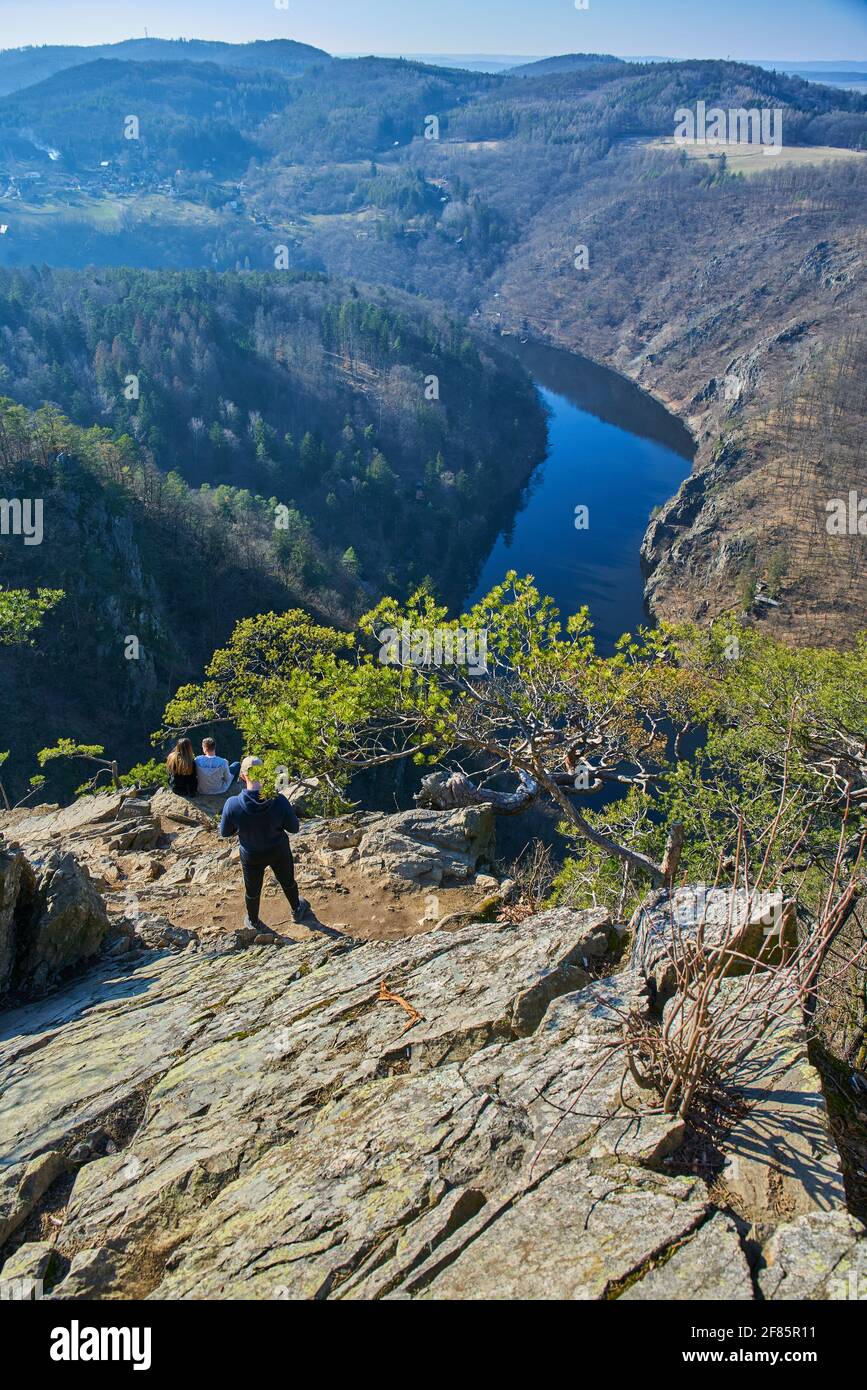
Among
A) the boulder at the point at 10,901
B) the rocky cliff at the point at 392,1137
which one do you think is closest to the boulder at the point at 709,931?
the rocky cliff at the point at 392,1137

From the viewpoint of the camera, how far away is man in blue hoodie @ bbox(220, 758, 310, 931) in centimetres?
1042

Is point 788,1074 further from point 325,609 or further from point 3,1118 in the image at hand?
point 325,609

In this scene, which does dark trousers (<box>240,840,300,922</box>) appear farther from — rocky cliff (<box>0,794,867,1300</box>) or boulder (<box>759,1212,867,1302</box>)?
boulder (<box>759,1212,867,1302</box>)

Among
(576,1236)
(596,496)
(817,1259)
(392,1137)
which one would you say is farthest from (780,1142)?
(596,496)

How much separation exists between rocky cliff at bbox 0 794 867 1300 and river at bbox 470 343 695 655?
80098 mm

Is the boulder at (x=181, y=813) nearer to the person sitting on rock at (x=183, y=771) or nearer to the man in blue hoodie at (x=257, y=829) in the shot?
the person sitting on rock at (x=183, y=771)

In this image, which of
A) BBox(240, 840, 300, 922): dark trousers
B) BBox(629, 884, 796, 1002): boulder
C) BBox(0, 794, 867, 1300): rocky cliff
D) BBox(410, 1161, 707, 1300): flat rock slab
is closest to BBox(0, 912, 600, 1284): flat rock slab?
BBox(0, 794, 867, 1300): rocky cliff

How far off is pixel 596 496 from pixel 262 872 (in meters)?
116

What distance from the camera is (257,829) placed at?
34.5ft

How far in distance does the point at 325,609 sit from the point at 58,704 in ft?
86.9

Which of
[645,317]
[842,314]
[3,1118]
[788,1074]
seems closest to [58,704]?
[3,1118]

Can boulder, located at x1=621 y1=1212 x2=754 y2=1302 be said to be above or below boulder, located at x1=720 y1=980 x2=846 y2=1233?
below

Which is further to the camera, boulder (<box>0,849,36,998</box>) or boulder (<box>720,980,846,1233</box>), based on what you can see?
boulder (<box>0,849,36,998</box>)

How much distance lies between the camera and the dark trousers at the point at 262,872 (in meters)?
10.8
